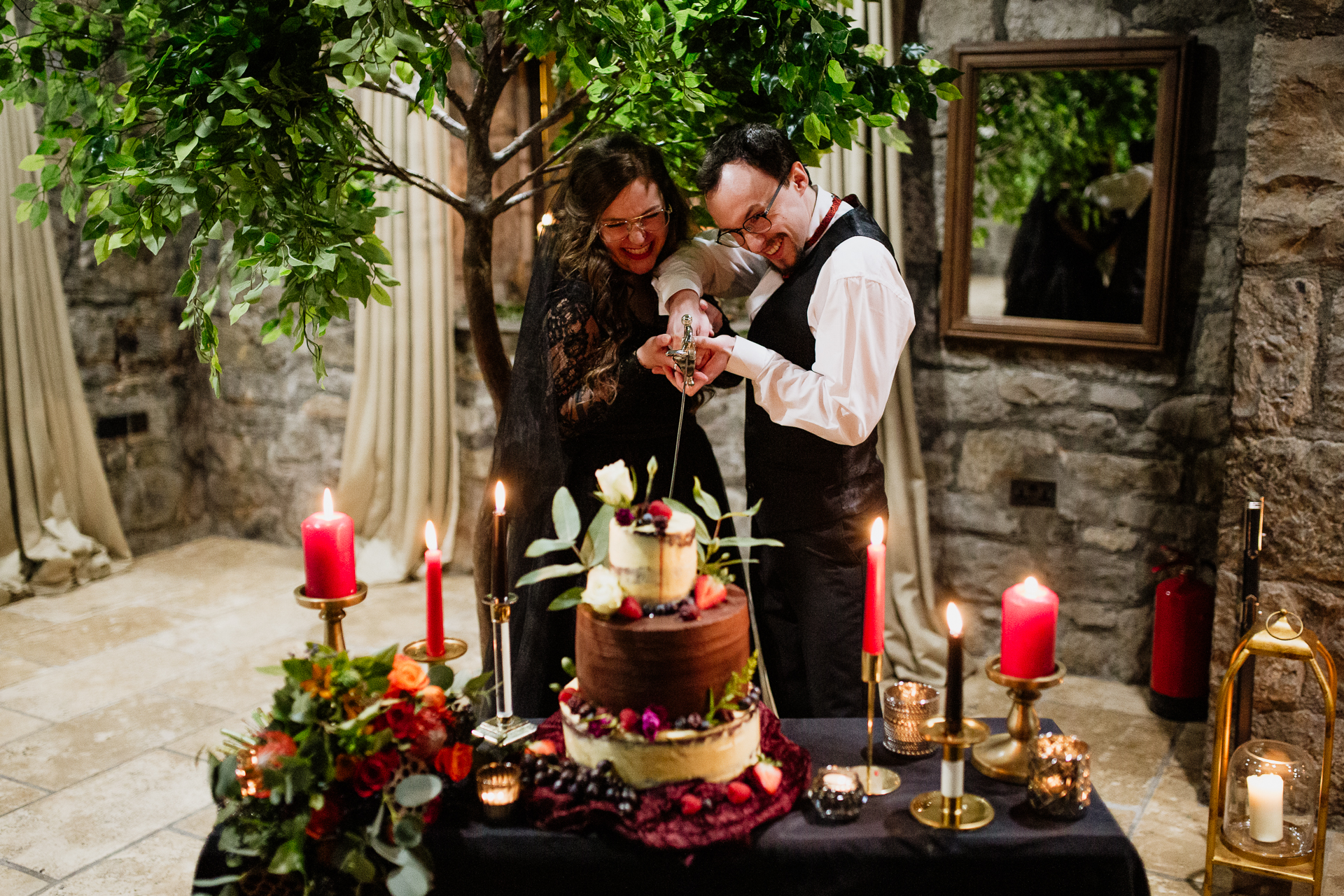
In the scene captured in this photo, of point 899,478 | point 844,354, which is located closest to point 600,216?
point 844,354

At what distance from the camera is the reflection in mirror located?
3.30m

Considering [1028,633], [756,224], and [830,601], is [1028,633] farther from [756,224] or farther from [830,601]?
[756,224]

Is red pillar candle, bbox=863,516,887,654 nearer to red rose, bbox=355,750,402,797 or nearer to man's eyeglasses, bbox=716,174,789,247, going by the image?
red rose, bbox=355,750,402,797

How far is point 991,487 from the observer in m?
3.66

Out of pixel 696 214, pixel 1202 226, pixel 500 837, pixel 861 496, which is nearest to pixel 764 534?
pixel 861 496

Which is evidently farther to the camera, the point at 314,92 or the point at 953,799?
the point at 314,92

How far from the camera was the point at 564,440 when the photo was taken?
236 cm

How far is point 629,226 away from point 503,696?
96 centimetres

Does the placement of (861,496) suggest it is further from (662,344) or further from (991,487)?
(991,487)

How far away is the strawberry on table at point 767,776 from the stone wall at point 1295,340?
166 cm

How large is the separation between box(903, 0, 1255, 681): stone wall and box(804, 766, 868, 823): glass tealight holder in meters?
2.15

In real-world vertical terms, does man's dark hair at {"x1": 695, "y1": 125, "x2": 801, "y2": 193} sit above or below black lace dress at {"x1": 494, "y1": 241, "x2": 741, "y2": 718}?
above

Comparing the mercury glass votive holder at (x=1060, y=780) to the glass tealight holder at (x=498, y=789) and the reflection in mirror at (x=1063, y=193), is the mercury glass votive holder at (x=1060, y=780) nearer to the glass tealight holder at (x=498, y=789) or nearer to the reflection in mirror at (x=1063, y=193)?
the glass tealight holder at (x=498, y=789)

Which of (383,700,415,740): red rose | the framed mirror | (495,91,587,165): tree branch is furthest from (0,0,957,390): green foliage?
the framed mirror
